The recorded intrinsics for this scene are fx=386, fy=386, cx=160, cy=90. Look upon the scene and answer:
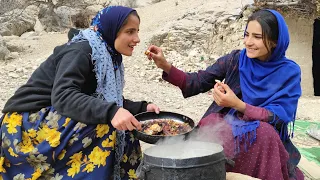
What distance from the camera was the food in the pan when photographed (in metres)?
2.47

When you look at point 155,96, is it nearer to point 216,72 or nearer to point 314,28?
point 216,72

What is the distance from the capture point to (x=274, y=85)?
272 centimetres

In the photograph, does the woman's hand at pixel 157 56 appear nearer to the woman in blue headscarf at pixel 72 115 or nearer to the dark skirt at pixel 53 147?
the woman in blue headscarf at pixel 72 115

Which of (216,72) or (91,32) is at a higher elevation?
(91,32)

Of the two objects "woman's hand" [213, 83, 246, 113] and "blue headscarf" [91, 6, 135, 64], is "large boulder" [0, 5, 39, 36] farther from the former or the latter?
"woman's hand" [213, 83, 246, 113]

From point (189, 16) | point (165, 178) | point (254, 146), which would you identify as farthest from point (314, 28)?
point (165, 178)

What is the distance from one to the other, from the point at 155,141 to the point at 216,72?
1001 millimetres

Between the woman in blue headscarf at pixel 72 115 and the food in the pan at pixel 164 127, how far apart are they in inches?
6.9

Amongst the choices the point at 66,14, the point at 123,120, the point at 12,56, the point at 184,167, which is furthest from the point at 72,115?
the point at 66,14

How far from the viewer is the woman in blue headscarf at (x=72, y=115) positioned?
7.68 ft

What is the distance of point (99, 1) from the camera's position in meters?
17.6

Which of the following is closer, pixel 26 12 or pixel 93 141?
pixel 93 141

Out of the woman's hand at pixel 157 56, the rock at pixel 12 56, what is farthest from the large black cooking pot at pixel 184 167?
the rock at pixel 12 56

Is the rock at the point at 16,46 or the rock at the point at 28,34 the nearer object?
the rock at the point at 16,46
